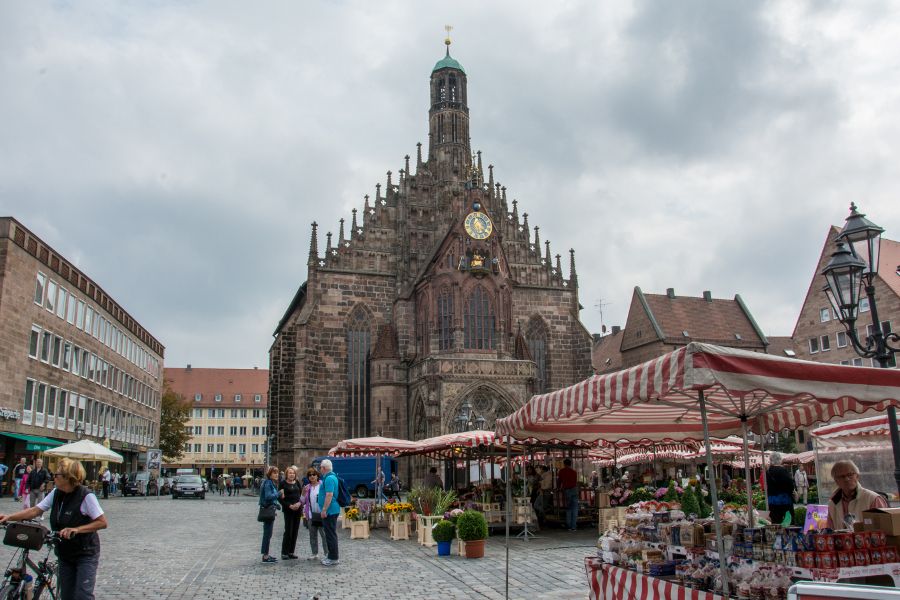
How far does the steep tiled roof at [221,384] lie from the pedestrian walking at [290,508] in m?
91.1

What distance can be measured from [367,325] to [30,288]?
16568 mm

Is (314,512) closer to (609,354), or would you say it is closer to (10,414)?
(10,414)

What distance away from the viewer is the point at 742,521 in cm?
779

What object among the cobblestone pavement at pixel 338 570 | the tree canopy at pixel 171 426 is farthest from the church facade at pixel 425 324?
the tree canopy at pixel 171 426

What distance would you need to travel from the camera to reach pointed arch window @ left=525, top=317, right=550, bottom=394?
43.8 meters

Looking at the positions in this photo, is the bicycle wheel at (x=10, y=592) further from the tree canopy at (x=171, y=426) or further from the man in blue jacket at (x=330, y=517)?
the tree canopy at (x=171, y=426)

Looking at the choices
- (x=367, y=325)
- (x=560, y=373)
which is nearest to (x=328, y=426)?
(x=367, y=325)

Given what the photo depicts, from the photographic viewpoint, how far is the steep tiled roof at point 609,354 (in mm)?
64375

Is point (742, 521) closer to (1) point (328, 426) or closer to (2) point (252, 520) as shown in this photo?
(2) point (252, 520)

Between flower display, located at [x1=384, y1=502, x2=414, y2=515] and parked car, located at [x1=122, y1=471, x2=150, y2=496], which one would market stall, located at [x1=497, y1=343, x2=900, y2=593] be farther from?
parked car, located at [x1=122, y1=471, x2=150, y2=496]

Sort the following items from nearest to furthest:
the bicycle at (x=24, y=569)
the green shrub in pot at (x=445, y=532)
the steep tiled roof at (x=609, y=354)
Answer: the bicycle at (x=24, y=569) → the green shrub in pot at (x=445, y=532) → the steep tiled roof at (x=609, y=354)

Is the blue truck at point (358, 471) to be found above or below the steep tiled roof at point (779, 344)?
below

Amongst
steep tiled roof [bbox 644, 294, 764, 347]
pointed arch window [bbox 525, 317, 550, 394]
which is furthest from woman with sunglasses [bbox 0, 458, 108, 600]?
steep tiled roof [bbox 644, 294, 764, 347]

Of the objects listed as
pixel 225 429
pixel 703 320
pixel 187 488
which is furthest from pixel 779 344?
pixel 225 429
